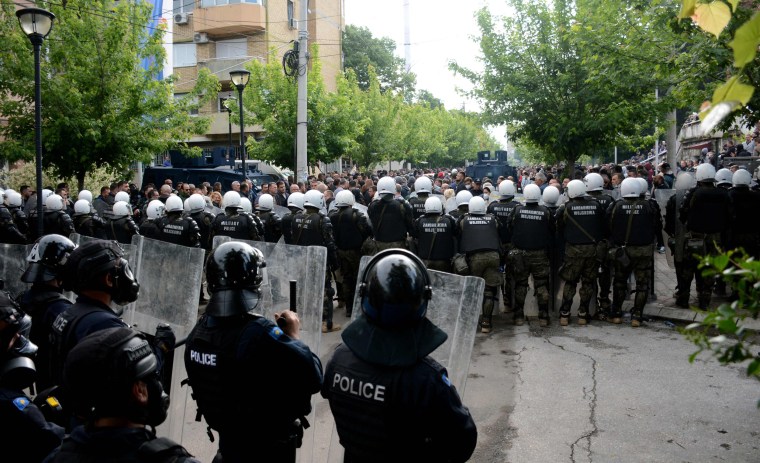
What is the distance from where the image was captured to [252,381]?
120 inches

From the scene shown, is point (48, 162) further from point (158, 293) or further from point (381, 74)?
point (381, 74)

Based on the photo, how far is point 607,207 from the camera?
932 centimetres

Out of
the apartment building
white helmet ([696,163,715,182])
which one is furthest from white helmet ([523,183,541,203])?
the apartment building

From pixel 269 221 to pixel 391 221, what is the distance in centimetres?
223

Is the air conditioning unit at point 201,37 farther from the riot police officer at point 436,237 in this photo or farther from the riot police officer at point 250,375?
the riot police officer at point 250,375

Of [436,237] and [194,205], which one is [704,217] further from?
[194,205]

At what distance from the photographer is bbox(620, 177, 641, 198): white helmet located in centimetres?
885

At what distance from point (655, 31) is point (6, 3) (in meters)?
14.5

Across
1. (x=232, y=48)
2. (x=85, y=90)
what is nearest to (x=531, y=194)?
(x=85, y=90)

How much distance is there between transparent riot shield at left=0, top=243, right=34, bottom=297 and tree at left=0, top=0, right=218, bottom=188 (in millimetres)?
9241

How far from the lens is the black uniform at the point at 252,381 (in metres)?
3.06

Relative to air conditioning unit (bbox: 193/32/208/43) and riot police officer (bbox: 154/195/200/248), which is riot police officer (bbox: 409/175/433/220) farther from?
air conditioning unit (bbox: 193/32/208/43)

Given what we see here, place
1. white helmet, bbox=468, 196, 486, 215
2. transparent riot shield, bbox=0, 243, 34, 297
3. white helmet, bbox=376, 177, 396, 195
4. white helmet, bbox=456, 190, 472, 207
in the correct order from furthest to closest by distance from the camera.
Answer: white helmet, bbox=376, 177, 396, 195, white helmet, bbox=456, 190, 472, 207, white helmet, bbox=468, 196, 486, 215, transparent riot shield, bbox=0, 243, 34, 297

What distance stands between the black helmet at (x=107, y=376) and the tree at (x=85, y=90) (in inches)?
566
